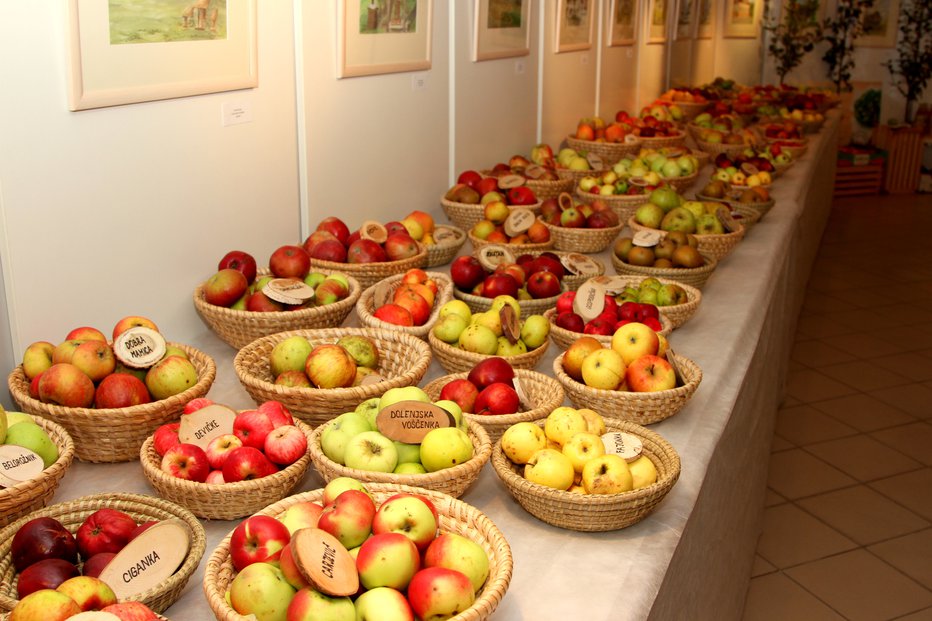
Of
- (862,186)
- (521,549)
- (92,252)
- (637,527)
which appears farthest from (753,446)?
(862,186)

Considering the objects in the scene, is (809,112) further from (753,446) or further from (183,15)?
(183,15)

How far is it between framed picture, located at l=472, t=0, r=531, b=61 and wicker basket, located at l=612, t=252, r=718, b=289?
5.32 feet

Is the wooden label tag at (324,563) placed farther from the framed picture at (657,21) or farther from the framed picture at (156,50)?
the framed picture at (657,21)

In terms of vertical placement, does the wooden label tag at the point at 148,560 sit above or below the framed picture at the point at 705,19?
below

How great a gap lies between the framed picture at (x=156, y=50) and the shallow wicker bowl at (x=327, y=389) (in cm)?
75

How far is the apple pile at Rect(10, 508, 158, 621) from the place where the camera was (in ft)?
4.50

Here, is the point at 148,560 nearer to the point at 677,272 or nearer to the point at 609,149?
the point at 677,272

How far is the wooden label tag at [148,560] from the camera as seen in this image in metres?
1.54

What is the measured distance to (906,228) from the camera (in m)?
9.70

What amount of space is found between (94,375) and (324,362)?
526 mm

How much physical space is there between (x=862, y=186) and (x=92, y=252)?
34.7 ft

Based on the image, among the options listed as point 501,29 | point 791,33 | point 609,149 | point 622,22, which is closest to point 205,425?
point 501,29

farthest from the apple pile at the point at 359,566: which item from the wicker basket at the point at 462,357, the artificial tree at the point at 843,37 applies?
the artificial tree at the point at 843,37

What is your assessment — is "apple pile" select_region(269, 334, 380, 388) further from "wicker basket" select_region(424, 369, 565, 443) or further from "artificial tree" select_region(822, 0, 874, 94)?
"artificial tree" select_region(822, 0, 874, 94)
